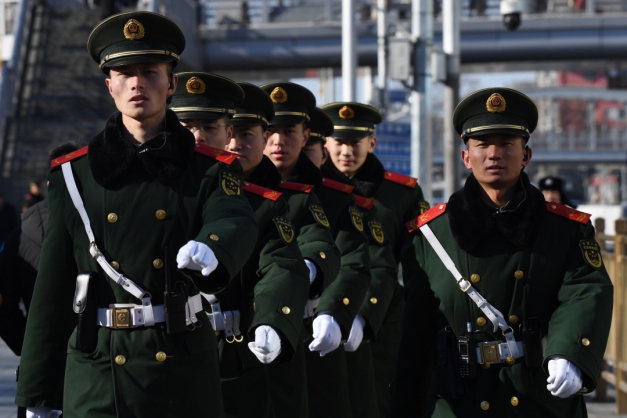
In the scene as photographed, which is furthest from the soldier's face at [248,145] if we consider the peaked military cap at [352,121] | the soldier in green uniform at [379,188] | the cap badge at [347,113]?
the cap badge at [347,113]

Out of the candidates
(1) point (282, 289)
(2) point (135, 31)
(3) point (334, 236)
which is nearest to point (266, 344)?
(1) point (282, 289)

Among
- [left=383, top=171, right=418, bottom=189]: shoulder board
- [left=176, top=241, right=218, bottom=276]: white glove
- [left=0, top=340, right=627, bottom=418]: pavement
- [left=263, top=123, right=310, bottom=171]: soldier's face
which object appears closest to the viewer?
[left=176, top=241, right=218, bottom=276]: white glove

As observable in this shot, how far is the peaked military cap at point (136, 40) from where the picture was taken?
4762mm

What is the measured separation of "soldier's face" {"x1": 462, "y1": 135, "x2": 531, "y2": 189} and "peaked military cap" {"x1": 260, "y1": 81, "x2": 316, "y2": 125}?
245 cm

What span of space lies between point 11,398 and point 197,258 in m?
6.91

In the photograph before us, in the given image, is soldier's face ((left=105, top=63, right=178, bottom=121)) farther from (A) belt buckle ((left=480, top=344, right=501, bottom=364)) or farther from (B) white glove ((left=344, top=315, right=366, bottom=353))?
(B) white glove ((left=344, top=315, right=366, bottom=353))

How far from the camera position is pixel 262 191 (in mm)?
6109

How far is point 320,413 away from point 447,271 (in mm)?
2159

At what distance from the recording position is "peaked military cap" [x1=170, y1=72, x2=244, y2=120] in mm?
6270

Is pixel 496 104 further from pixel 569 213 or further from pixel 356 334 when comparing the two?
pixel 356 334

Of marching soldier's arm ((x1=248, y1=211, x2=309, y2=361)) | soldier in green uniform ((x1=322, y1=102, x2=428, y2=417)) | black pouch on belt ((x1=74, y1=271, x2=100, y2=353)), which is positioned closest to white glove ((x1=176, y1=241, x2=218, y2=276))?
black pouch on belt ((x1=74, y1=271, x2=100, y2=353))

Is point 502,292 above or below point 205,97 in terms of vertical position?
below

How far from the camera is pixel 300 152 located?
7.64 metres

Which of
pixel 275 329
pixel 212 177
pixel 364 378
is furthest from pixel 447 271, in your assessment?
pixel 364 378
